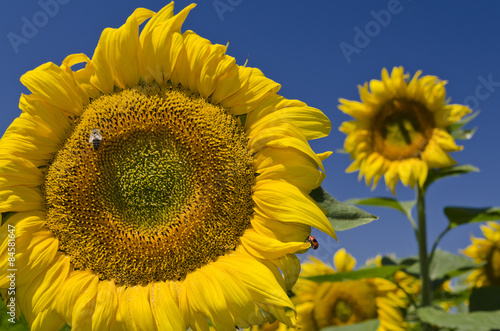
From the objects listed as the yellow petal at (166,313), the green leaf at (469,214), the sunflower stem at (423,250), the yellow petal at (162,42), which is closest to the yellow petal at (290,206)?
the yellow petal at (166,313)

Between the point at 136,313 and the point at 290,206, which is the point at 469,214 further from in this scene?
the point at 136,313

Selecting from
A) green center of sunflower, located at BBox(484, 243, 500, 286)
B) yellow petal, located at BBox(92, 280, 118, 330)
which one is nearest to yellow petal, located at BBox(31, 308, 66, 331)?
yellow petal, located at BBox(92, 280, 118, 330)

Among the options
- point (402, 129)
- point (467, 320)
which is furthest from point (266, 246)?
point (402, 129)

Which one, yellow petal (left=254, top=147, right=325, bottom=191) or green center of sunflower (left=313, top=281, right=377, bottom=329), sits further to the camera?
green center of sunflower (left=313, top=281, right=377, bottom=329)

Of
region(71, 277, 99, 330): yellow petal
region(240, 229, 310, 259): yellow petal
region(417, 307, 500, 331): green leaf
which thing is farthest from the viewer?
region(417, 307, 500, 331): green leaf

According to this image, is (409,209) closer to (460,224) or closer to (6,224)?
(460,224)

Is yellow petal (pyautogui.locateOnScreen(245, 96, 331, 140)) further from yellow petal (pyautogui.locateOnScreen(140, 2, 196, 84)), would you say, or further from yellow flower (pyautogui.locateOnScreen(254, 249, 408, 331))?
yellow flower (pyautogui.locateOnScreen(254, 249, 408, 331))

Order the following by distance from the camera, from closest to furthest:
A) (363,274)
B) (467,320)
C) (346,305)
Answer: (363,274), (467,320), (346,305)
